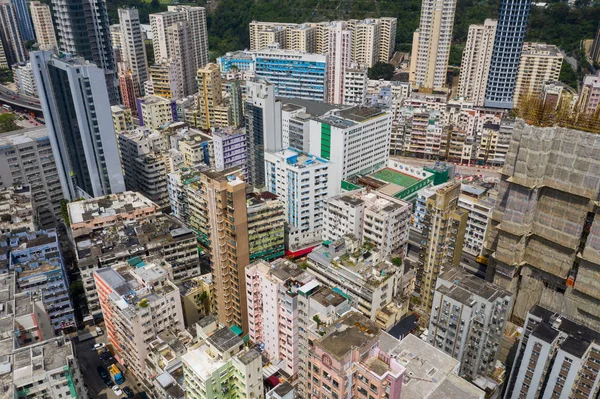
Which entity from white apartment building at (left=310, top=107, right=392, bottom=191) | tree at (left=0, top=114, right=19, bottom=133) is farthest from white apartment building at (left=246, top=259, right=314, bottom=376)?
tree at (left=0, top=114, right=19, bottom=133)

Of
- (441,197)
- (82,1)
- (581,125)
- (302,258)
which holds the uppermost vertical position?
(82,1)

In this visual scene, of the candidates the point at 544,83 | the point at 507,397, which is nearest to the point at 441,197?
the point at 507,397

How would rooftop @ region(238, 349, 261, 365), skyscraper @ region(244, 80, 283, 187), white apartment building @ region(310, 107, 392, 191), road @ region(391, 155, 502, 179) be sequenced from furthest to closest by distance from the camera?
1. road @ region(391, 155, 502, 179)
2. skyscraper @ region(244, 80, 283, 187)
3. white apartment building @ region(310, 107, 392, 191)
4. rooftop @ region(238, 349, 261, 365)

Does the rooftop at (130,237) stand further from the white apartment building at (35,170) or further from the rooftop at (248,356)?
the rooftop at (248,356)

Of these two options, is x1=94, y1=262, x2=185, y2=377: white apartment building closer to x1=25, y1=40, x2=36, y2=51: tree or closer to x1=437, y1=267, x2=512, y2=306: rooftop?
x1=437, y1=267, x2=512, y2=306: rooftop

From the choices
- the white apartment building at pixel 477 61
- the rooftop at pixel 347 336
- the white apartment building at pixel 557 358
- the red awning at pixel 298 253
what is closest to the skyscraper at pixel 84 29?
the red awning at pixel 298 253

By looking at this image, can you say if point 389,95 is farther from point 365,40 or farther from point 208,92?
point 208,92

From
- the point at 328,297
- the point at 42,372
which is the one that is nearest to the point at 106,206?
the point at 42,372

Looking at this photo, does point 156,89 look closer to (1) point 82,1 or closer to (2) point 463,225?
(1) point 82,1
